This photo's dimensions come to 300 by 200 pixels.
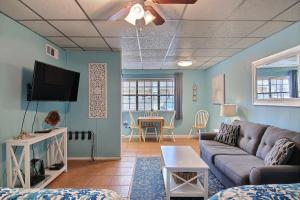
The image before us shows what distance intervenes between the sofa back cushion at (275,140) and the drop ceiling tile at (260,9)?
1457 mm

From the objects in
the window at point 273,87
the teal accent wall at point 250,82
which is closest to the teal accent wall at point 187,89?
the teal accent wall at point 250,82

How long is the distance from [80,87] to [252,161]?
353 centimetres

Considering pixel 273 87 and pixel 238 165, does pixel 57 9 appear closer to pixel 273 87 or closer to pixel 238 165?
pixel 238 165

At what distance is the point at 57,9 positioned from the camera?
2.44m

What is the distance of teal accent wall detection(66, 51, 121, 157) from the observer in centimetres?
456

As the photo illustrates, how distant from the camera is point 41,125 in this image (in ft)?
11.7

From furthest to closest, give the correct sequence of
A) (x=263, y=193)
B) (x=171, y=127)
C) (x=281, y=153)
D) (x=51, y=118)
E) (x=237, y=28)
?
(x=171, y=127) < (x=51, y=118) < (x=237, y=28) < (x=281, y=153) < (x=263, y=193)

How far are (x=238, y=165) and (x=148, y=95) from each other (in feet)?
16.3

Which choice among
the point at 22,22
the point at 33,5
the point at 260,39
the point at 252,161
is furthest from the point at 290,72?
the point at 22,22

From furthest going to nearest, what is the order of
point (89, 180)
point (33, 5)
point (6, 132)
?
point (89, 180)
point (6, 132)
point (33, 5)

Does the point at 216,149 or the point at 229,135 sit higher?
the point at 229,135

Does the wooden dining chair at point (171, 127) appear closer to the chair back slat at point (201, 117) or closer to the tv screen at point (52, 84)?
the chair back slat at point (201, 117)

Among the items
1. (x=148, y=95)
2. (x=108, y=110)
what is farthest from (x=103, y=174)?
(x=148, y=95)

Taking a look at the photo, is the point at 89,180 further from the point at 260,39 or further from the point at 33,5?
the point at 260,39
